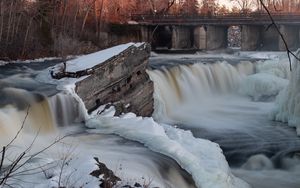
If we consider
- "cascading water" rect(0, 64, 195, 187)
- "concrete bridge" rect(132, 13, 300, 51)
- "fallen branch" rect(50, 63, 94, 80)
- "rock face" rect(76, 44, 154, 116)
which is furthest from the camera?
"concrete bridge" rect(132, 13, 300, 51)

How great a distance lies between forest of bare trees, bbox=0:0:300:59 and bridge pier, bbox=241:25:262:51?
29.1ft

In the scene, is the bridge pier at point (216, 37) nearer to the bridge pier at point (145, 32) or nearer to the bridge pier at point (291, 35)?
the bridge pier at point (145, 32)

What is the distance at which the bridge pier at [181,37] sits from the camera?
Answer: 37.4m

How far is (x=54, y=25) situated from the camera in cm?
2712

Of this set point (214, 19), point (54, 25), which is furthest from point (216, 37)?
point (54, 25)

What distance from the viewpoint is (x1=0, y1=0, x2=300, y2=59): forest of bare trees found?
22031 mm

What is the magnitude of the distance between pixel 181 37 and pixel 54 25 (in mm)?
13568

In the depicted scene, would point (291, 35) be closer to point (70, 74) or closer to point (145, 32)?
point (145, 32)

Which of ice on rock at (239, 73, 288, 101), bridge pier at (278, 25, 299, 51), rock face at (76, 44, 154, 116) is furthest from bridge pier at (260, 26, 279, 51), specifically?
rock face at (76, 44, 154, 116)

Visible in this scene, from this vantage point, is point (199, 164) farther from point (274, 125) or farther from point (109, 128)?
point (274, 125)

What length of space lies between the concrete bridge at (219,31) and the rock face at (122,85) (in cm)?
1886

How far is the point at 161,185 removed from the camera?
265 inches

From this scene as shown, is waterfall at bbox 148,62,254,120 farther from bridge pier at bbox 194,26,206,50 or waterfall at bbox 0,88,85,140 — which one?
bridge pier at bbox 194,26,206,50

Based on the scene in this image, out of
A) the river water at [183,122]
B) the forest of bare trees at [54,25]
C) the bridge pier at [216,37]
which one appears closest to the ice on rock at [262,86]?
the river water at [183,122]
